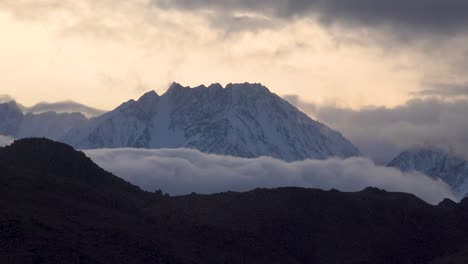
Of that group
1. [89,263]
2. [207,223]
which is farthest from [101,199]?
[89,263]

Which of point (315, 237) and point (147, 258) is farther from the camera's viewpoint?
point (315, 237)

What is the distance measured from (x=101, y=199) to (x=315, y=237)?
33219 millimetres

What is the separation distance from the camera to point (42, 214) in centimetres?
17762

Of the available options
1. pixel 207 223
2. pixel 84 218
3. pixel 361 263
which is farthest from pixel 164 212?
pixel 361 263

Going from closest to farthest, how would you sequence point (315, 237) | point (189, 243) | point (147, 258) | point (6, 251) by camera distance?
1. point (6, 251)
2. point (147, 258)
3. point (189, 243)
4. point (315, 237)

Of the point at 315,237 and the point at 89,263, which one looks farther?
the point at 315,237

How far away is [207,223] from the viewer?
639 feet

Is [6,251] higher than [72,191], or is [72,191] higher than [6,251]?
[72,191]

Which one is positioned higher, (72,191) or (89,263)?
(72,191)

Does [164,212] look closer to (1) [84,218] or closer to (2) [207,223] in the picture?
(2) [207,223]

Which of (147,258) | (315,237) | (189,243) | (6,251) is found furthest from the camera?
(315,237)

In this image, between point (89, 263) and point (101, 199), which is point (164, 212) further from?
point (89, 263)

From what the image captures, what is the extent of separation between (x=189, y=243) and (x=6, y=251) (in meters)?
32.4

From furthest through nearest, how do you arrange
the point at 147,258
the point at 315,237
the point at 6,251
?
the point at 315,237
the point at 147,258
the point at 6,251
